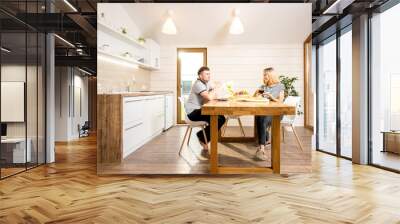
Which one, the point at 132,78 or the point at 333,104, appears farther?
the point at 333,104

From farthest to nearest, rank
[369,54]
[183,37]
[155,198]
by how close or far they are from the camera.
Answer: [369,54] → [183,37] → [155,198]

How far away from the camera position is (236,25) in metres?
4.57

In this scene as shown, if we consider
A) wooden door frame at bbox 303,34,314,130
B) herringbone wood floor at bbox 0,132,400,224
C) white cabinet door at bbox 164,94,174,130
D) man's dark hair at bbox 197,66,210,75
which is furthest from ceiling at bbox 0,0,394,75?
herringbone wood floor at bbox 0,132,400,224

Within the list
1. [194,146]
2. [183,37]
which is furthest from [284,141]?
[183,37]

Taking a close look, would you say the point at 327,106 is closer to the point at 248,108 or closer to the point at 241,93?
the point at 241,93

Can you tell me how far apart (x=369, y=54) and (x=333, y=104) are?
113 cm

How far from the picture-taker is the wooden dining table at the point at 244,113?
4.33 m

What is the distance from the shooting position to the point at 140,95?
4.84 meters

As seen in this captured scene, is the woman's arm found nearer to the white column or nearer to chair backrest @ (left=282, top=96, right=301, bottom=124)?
chair backrest @ (left=282, top=96, right=301, bottom=124)

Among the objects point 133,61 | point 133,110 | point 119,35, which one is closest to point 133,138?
point 133,110

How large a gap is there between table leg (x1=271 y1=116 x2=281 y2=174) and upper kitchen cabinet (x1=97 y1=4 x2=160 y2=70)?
5.10 ft

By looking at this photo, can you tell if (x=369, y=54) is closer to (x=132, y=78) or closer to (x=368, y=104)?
(x=368, y=104)

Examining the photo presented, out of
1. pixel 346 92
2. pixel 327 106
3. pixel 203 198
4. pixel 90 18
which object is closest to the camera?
pixel 203 198

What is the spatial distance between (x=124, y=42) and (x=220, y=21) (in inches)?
46.2
